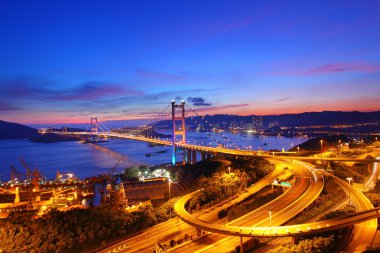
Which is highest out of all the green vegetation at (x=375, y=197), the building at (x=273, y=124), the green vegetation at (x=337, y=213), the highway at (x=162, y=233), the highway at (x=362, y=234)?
the building at (x=273, y=124)

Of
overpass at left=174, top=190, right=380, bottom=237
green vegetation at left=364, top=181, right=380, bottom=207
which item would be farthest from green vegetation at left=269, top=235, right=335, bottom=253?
green vegetation at left=364, top=181, right=380, bottom=207

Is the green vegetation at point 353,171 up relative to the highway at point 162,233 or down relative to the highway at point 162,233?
up

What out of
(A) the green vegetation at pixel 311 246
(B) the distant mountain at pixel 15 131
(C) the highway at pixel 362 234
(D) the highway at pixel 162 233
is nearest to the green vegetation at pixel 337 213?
(C) the highway at pixel 362 234

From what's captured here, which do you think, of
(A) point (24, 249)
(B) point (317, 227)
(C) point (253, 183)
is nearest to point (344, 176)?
(C) point (253, 183)

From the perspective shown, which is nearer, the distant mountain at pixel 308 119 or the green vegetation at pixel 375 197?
the green vegetation at pixel 375 197

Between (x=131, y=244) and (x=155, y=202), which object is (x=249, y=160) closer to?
(x=155, y=202)

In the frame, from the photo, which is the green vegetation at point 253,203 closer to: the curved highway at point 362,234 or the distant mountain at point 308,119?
the curved highway at point 362,234

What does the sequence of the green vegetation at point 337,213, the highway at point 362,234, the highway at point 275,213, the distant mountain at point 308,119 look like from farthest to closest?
the distant mountain at point 308,119 < the green vegetation at point 337,213 < the highway at point 275,213 < the highway at point 362,234

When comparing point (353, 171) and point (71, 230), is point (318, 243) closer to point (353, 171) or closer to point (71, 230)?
point (71, 230)
